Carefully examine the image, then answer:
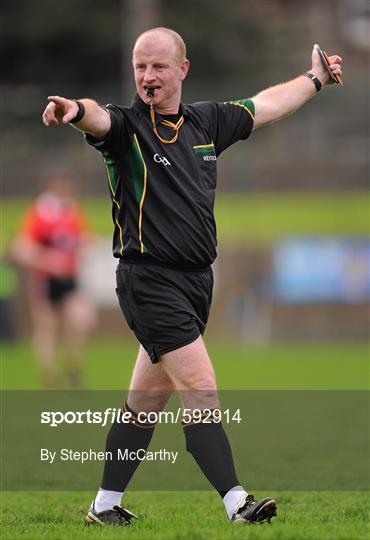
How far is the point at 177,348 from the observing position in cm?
596

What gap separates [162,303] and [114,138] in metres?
0.84

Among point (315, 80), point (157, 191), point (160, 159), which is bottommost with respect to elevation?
point (157, 191)

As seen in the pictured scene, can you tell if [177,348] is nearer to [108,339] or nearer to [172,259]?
[172,259]

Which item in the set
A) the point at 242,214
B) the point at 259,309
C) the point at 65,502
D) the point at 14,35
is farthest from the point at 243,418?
the point at 14,35

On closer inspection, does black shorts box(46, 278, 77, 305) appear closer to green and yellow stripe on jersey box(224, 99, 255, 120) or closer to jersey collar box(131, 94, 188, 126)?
green and yellow stripe on jersey box(224, 99, 255, 120)

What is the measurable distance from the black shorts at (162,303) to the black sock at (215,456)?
0.44m

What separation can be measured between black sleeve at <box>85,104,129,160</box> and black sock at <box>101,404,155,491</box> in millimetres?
1357

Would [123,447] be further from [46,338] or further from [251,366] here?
[251,366]

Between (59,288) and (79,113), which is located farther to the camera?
(59,288)

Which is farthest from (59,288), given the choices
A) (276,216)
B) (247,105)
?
(276,216)

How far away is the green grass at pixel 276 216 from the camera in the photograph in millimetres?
24094

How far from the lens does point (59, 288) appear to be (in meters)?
14.2

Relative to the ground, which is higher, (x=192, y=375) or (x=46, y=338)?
(x=192, y=375)

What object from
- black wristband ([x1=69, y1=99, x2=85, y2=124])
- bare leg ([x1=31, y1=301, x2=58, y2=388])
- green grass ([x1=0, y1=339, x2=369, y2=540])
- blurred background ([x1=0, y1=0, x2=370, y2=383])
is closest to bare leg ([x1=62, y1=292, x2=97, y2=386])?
bare leg ([x1=31, y1=301, x2=58, y2=388])
